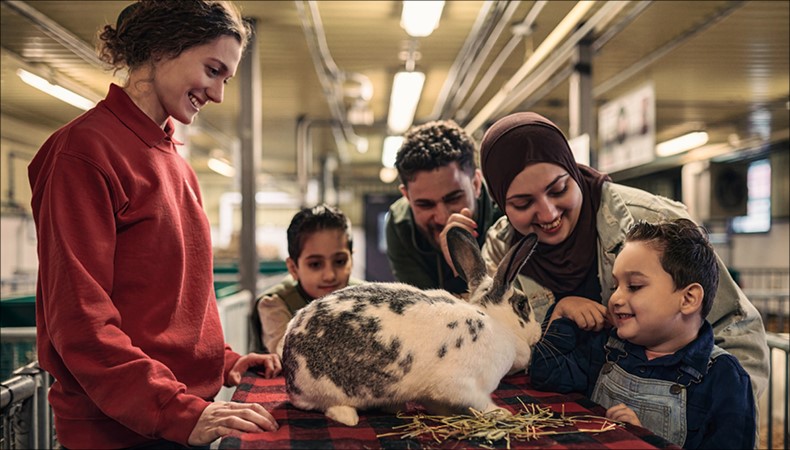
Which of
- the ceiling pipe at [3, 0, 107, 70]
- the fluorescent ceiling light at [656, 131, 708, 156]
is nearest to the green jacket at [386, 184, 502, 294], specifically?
the ceiling pipe at [3, 0, 107, 70]

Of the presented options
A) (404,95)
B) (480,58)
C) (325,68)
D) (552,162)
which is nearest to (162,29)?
(552,162)

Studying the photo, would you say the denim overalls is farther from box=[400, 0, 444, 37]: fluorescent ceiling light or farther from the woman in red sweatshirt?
box=[400, 0, 444, 37]: fluorescent ceiling light

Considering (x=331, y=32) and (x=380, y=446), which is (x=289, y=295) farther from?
(x=331, y=32)

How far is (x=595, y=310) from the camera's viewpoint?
60.9 inches

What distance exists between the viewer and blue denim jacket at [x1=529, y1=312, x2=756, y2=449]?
4.40ft

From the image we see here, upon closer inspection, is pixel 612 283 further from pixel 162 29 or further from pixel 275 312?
pixel 162 29

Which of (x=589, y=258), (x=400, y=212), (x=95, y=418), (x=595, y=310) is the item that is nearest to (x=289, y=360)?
(x=95, y=418)

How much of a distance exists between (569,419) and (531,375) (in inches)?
10.6

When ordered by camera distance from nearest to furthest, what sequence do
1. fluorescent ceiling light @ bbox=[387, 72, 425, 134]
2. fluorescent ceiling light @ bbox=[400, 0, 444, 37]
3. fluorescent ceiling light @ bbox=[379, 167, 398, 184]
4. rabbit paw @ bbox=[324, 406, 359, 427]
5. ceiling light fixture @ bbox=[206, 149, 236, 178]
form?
1. rabbit paw @ bbox=[324, 406, 359, 427]
2. fluorescent ceiling light @ bbox=[400, 0, 444, 37]
3. fluorescent ceiling light @ bbox=[387, 72, 425, 134]
4. ceiling light fixture @ bbox=[206, 149, 236, 178]
5. fluorescent ceiling light @ bbox=[379, 167, 398, 184]

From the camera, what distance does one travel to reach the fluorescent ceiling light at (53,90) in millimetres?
3545

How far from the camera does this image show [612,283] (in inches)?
64.1

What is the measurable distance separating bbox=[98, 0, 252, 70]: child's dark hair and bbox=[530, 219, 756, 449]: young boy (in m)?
1.03

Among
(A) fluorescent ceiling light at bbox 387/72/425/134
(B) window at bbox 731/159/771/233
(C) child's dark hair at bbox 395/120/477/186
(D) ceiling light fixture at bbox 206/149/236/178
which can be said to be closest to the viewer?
(C) child's dark hair at bbox 395/120/477/186

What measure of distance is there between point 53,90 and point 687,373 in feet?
12.5
